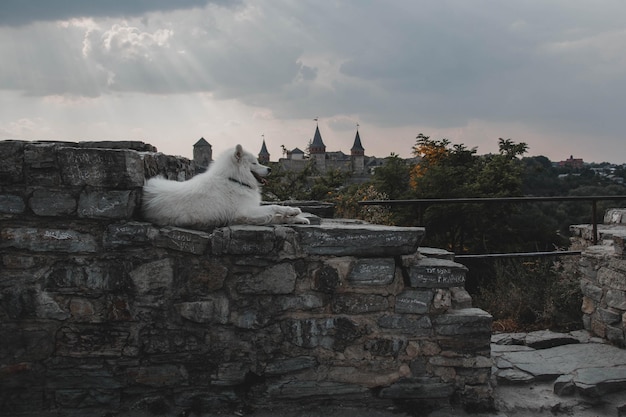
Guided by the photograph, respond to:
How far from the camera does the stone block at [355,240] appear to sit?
12.4 ft

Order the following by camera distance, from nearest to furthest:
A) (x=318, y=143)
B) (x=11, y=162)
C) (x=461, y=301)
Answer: (x=11, y=162)
(x=461, y=301)
(x=318, y=143)

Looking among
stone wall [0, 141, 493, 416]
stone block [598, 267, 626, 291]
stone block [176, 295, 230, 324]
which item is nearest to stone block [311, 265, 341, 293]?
stone wall [0, 141, 493, 416]

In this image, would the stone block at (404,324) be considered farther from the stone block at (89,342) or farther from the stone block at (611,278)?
the stone block at (611,278)

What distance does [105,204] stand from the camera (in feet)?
12.1

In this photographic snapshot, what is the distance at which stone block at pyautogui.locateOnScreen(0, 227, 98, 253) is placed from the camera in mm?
3654

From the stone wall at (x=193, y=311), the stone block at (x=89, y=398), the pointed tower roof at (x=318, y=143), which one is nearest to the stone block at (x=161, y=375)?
the stone wall at (x=193, y=311)

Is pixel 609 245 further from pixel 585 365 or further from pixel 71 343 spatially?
pixel 71 343

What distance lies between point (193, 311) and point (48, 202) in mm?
1226

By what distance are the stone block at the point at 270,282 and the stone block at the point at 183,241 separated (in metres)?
0.36

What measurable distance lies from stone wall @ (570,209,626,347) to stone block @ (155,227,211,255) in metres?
3.65

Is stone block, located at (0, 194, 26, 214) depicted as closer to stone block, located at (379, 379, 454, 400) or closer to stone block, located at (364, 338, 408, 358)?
stone block, located at (364, 338, 408, 358)

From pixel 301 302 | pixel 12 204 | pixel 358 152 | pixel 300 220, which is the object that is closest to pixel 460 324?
pixel 301 302

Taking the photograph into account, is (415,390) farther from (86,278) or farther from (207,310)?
(86,278)

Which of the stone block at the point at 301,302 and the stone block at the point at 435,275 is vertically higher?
the stone block at the point at 435,275
